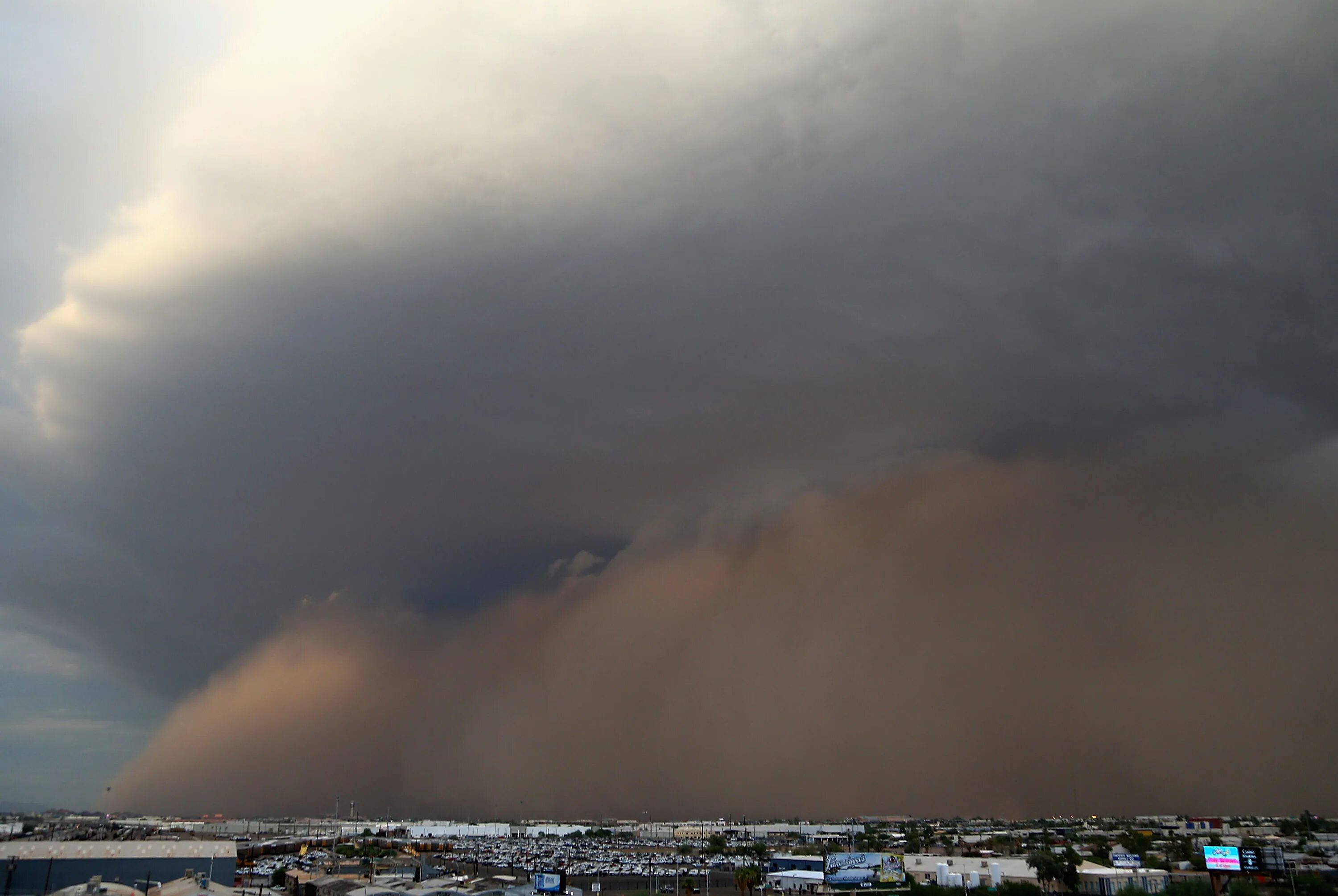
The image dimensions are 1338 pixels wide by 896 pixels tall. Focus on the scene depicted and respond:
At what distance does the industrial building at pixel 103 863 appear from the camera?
220 ft

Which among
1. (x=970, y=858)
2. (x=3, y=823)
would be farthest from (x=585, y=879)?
(x=3, y=823)

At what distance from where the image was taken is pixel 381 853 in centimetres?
11762

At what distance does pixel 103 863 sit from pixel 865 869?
68.3m

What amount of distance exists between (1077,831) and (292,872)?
5690 inches

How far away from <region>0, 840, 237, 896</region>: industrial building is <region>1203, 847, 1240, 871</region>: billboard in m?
81.9

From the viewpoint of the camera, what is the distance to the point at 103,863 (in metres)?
71.1

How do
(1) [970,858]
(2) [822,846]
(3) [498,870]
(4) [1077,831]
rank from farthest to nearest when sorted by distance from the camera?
1. (4) [1077,831]
2. (2) [822,846]
3. (3) [498,870]
4. (1) [970,858]

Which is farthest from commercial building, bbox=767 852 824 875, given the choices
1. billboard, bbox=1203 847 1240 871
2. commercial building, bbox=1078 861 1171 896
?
billboard, bbox=1203 847 1240 871

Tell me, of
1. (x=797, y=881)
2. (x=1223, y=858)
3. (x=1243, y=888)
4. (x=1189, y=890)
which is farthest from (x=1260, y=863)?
(x=797, y=881)

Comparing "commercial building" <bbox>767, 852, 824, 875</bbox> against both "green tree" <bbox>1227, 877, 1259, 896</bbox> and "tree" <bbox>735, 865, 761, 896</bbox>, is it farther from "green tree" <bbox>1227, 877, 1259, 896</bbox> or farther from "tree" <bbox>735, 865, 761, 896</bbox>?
"green tree" <bbox>1227, 877, 1259, 896</bbox>

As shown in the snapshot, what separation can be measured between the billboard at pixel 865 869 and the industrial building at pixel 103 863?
54.5 m

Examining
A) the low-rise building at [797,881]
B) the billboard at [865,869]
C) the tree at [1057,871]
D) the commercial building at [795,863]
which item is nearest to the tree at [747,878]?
the low-rise building at [797,881]

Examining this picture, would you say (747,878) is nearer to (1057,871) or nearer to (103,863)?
(1057,871)

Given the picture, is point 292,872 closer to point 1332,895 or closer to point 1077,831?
point 1332,895
